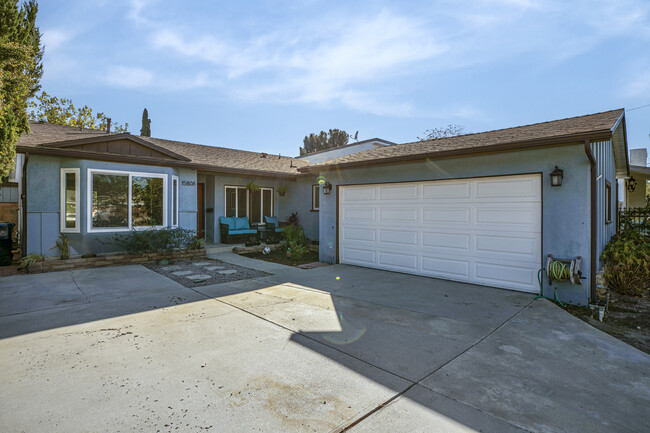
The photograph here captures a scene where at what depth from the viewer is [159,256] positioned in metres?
9.12

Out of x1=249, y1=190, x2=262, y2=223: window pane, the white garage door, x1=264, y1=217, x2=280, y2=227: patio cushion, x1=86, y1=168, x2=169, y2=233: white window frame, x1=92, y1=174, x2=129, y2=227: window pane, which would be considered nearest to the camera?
the white garage door

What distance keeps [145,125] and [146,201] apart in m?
19.7

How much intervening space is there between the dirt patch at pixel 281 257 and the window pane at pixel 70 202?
14.9 feet

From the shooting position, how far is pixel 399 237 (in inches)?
306

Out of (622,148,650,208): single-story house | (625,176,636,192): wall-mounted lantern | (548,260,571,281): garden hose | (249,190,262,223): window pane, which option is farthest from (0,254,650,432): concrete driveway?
(622,148,650,208): single-story house

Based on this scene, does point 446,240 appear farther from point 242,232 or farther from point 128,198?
point 128,198

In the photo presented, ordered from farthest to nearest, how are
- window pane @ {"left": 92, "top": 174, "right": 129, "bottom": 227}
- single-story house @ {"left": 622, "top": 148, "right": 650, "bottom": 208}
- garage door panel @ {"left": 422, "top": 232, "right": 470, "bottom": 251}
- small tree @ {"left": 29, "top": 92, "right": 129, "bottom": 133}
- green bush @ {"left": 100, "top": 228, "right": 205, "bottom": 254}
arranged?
small tree @ {"left": 29, "top": 92, "right": 129, "bottom": 133} < single-story house @ {"left": 622, "top": 148, "right": 650, "bottom": 208} < green bush @ {"left": 100, "top": 228, "right": 205, "bottom": 254} < window pane @ {"left": 92, "top": 174, "right": 129, "bottom": 227} < garage door panel @ {"left": 422, "top": 232, "right": 470, "bottom": 251}

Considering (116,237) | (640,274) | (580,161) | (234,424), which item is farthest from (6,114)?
(640,274)

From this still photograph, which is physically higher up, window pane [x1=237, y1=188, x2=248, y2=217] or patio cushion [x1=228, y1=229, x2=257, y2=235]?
window pane [x1=237, y1=188, x2=248, y2=217]

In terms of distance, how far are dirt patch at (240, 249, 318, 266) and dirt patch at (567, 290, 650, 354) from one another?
245 inches

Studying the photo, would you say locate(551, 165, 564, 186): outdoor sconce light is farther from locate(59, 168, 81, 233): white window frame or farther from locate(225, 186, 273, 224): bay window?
locate(59, 168, 81, 233): white window frame

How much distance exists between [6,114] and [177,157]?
3853mm

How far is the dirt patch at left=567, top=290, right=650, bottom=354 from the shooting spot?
4.16m

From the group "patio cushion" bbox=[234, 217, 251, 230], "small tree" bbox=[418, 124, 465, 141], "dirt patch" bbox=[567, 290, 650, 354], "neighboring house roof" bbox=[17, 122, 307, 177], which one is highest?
"small tree" bbox=[418, 124, 465, 141]
